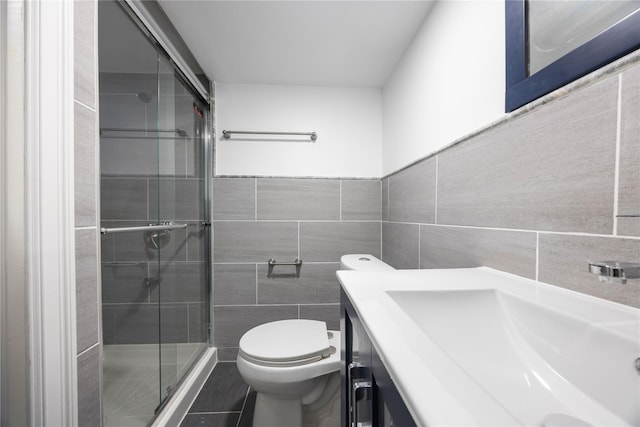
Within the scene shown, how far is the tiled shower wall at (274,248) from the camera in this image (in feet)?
5.65

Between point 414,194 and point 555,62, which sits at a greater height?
point 555,62

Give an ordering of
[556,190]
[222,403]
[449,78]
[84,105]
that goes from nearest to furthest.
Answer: [556,190], [84,105], [449,78], [222,403]

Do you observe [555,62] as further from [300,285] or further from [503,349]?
[300,285]

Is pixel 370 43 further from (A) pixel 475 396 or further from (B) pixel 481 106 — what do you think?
(A) pixel 475 396

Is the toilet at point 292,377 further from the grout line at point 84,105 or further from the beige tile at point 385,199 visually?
the grout line at point 84,105

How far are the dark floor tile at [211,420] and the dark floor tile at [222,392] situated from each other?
33mm

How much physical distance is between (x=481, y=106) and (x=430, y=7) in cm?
65

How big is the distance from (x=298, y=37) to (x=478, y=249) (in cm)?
129

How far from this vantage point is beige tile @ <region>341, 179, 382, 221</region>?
5.84ft

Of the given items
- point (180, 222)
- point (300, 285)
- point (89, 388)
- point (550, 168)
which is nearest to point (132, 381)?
point (89, 388)

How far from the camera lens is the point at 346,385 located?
66cm

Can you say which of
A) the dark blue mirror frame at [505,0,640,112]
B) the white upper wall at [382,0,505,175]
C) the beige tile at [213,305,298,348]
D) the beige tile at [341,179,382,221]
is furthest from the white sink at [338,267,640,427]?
the beige tile at [213,305,298,348]

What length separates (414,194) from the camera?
125 cm

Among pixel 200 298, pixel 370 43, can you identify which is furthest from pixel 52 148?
pixel 370 43
